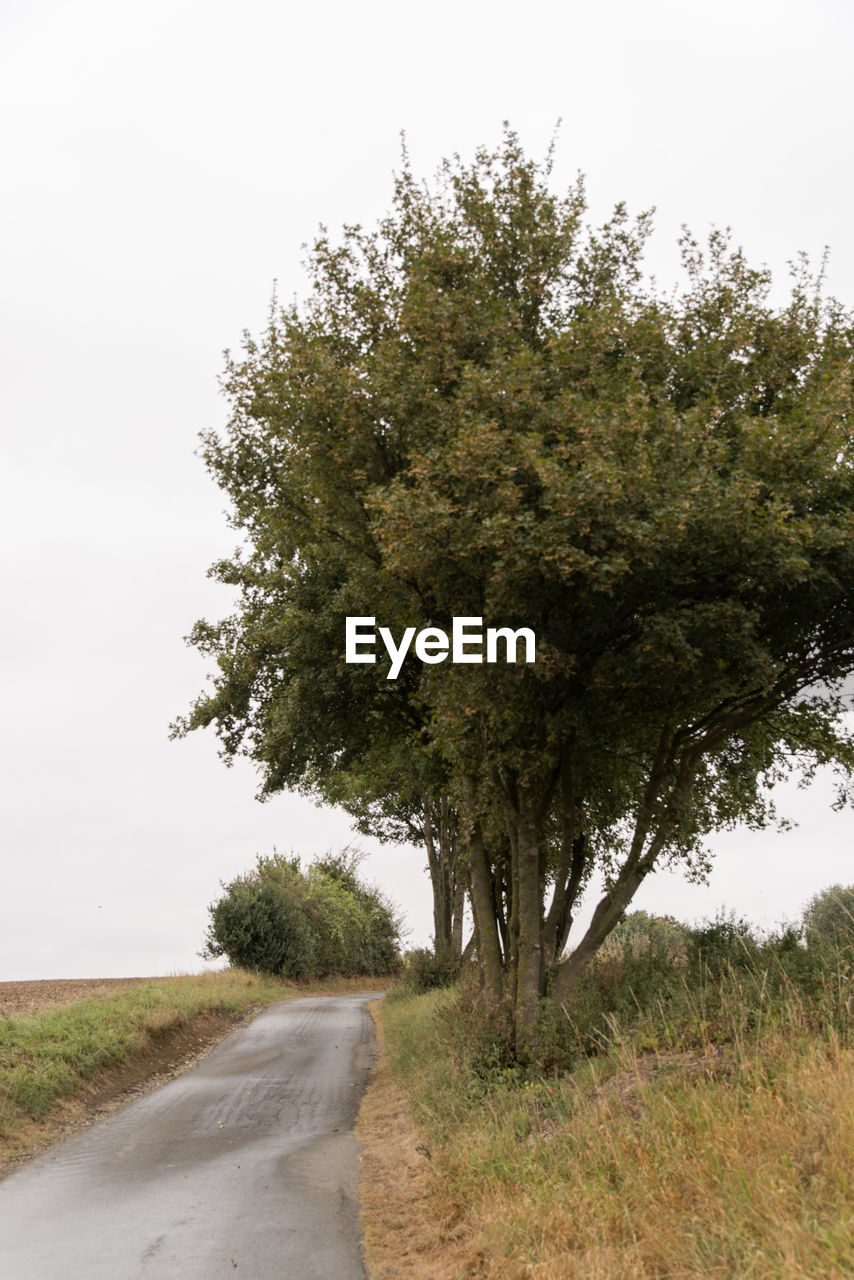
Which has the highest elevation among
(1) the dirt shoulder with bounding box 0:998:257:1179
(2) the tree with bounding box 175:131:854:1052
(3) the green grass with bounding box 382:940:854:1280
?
(2) the tree with bounding box 175:131:854:1052

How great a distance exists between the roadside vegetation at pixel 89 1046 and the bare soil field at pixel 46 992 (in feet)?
2.24

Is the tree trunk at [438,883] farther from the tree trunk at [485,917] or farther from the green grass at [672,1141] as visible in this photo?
the green grass at [672,1141]

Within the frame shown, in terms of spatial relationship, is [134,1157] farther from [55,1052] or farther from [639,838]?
[639,838]

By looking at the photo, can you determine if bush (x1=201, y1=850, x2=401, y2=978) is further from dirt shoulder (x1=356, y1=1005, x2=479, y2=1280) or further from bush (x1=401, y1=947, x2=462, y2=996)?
dirt shoulder (x1=356, y1=1005, x2=479, y2=1280)

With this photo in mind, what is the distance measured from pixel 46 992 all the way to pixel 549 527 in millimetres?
23764

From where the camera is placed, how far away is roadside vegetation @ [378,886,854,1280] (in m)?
5.57

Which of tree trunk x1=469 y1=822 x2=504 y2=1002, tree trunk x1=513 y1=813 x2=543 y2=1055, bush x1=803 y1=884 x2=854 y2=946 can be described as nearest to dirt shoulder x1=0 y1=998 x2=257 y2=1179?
tree trunk x1=469 y1=822 x2=504 y2=1002

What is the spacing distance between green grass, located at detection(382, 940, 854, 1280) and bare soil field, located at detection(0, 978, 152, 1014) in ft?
41.0

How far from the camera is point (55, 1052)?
15383 mm

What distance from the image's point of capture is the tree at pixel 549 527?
34.9ft

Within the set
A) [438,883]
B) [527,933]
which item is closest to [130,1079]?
[527,933]

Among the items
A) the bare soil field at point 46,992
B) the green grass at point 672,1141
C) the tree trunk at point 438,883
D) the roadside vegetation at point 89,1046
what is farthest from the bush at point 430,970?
the green grass at point 672,1141

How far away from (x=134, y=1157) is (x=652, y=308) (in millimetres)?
12430

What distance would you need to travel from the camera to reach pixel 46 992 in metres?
27.7
